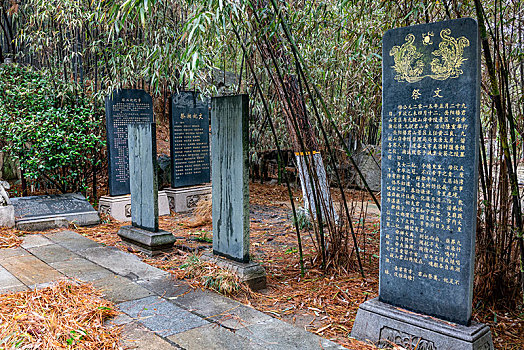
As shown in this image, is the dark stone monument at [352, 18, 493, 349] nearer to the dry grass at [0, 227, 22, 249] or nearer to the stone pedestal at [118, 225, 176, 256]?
the stone pedestal at [118, 225, 176, 256]

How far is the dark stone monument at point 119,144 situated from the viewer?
6.16 meters

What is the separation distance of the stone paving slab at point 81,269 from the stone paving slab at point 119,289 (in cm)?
11

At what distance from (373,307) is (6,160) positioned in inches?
271

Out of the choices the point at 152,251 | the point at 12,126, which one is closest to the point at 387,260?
the point at 152,251

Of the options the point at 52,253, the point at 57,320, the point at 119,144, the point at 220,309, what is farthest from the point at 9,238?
the point at 220,309

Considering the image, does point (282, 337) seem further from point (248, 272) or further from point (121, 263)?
point (121, 263)

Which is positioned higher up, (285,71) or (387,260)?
(285,71)

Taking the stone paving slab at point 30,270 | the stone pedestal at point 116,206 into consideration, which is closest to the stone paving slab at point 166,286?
the stone paving slab at point 30,270

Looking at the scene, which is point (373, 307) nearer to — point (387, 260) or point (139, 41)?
point (387, 260)

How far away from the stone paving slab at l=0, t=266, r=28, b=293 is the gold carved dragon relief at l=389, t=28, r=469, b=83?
2.85 metres

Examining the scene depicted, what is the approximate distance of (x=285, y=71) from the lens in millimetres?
4043

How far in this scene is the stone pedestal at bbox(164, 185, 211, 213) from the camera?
6.76 meters

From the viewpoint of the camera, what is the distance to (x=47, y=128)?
5867mm

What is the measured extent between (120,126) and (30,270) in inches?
120
